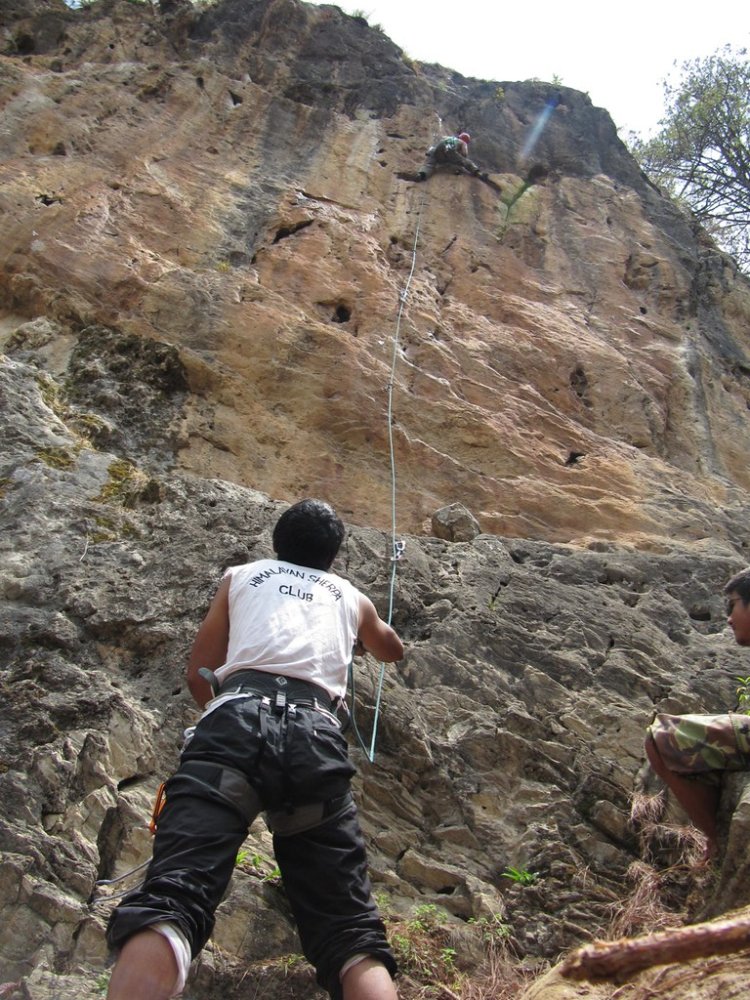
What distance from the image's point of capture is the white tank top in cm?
350

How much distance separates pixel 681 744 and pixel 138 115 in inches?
358

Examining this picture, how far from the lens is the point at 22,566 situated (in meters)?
5.40

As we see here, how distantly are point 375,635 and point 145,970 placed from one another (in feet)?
5.76

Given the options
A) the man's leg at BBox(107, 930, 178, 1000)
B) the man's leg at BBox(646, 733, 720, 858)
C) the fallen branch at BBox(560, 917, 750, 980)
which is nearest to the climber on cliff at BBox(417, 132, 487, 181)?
the man's leg at BBox(646, 733, 720, 858)

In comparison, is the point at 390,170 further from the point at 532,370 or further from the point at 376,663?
the point at 376,663

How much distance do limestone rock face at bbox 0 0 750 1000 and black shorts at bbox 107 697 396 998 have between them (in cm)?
90

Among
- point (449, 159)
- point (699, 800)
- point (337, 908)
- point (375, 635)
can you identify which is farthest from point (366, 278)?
point (337, 908)

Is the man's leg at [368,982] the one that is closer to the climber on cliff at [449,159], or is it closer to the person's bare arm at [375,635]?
the person's bare arm at [375,635]

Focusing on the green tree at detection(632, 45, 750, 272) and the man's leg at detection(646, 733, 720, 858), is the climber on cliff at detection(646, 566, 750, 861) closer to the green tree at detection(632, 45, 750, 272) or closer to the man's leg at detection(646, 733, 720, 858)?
the man's leg at detection(646, 733, 720, 858)

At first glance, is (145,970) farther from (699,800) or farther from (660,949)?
(699,800)

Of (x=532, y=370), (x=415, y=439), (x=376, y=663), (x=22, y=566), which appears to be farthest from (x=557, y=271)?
(x=22, y=566)

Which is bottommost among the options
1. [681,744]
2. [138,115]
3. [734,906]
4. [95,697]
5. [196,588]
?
[95,697]

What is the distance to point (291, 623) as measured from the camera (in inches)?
142

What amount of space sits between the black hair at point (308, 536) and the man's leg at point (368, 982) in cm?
161
